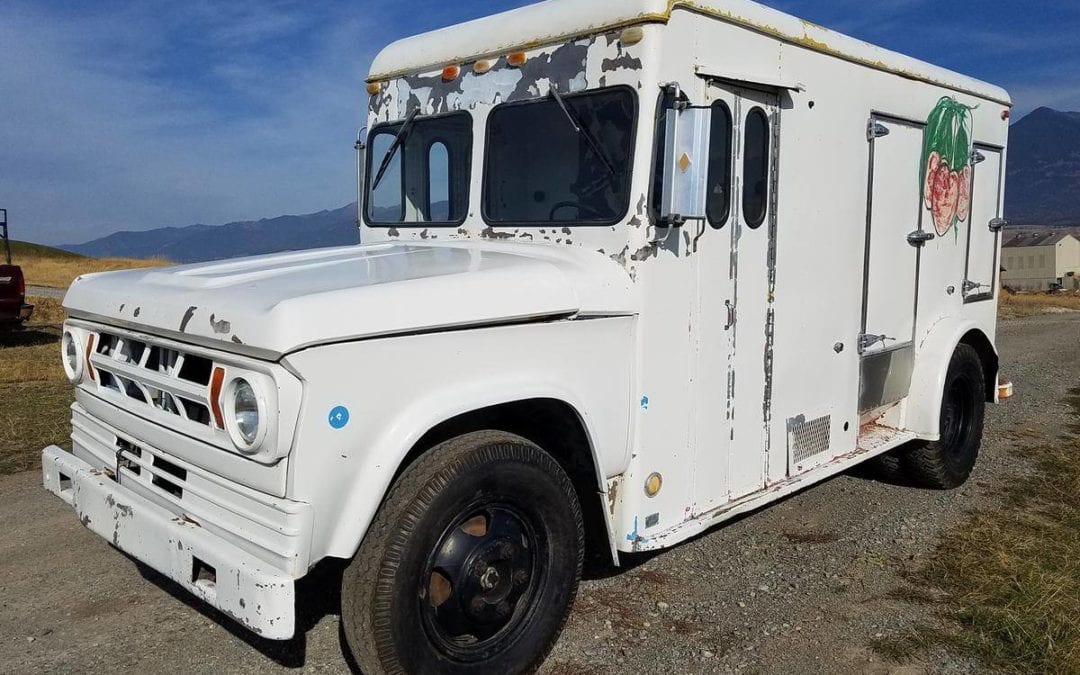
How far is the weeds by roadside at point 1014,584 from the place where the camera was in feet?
11.2

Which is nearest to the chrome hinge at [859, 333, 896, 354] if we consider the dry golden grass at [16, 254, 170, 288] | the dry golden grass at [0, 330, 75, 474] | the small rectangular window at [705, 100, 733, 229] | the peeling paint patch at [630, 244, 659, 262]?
the small rectangular window at [705, 100, 733, 229]

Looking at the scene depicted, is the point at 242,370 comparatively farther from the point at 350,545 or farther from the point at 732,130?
the point at 732,130

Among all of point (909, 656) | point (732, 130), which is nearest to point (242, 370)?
point (732, 130)

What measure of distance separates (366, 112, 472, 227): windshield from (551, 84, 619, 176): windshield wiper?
55cm

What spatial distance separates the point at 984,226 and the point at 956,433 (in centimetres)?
149

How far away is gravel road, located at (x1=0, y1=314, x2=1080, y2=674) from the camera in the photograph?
338 centimetres

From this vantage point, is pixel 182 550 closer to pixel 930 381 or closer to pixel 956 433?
pixel 930 381

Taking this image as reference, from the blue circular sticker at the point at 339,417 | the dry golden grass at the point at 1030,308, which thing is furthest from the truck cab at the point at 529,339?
the dry golden grass at the point at 1030,308

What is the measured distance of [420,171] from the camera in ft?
14.4

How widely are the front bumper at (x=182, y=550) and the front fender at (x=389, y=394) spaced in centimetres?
19

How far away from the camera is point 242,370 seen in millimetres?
2549

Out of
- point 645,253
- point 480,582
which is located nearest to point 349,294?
point 480,582

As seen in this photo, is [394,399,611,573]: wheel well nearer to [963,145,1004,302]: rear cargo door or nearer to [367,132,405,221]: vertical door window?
[367,132,405,221]: vertical door window

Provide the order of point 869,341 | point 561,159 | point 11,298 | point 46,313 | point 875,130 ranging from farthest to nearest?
point 46,313
point 11,298
point 869,341
point 875,130
point 561,159
